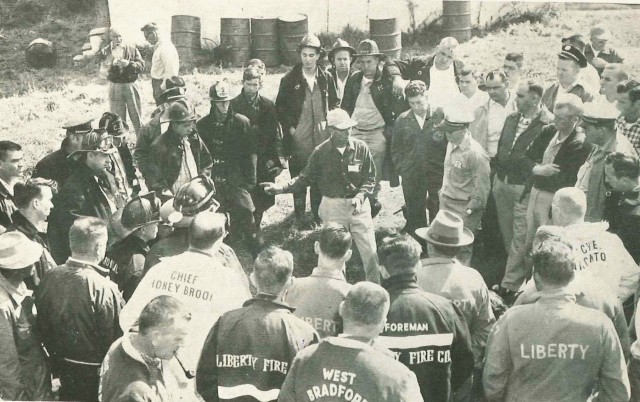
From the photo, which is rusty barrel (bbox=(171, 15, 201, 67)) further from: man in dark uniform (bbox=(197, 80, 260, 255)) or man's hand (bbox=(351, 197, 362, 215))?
man's hand (bbox=(351, 197, 362, 215))

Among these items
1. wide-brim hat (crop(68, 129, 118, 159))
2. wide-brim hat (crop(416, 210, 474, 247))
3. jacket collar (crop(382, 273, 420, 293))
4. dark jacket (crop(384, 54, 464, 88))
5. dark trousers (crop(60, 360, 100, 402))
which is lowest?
dark trousers (crop(60, 360, 100, 402))

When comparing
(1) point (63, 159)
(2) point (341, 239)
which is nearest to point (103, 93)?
(1) point (63, 159)

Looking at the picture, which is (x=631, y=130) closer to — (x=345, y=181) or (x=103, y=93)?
(x=345, y=181)

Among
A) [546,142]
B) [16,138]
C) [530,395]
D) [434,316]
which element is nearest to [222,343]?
[434,316]

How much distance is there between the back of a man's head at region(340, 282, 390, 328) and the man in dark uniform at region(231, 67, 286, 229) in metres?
3.48

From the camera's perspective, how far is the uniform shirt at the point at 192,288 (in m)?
4.46

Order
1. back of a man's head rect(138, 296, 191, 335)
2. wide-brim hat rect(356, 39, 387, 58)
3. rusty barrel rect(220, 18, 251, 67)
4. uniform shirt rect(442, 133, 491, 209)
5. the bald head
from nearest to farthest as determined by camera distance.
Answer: back of a man's head rect(138, 296, 191, 335)
the bald head
uniform shirt rect(442, 133, 491, 209)
rusty barrel rect(220, 18, 251, 67)
wide-brim hat rect(356, 39, 387, 58)

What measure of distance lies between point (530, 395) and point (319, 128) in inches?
148

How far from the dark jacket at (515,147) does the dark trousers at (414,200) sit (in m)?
0.70

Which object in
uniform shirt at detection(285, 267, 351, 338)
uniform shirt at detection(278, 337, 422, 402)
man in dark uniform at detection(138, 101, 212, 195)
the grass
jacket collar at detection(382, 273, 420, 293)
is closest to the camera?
uniform shirt at detection(278, 337, 422, 402)

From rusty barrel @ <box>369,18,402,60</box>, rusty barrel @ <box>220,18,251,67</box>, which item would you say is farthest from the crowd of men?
rusty barrel @ <box>220,18,251,67</box>

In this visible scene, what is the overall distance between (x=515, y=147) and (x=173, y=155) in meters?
2.98

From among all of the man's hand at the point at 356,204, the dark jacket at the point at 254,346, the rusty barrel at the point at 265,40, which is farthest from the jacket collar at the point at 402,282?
the rusty barrel at the point at 265,40

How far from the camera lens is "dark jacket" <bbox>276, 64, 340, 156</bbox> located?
7.05 m
